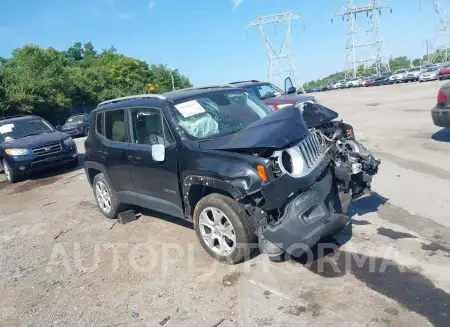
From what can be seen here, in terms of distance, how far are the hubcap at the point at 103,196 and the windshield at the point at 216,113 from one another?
2207mm

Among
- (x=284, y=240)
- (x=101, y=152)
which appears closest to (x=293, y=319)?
(x=284, y=240)

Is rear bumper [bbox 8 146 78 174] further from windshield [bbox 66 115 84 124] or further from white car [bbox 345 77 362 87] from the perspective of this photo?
white car [bbox 345 77 362 87]

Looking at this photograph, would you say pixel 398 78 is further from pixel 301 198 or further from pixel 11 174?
pixel 301 198

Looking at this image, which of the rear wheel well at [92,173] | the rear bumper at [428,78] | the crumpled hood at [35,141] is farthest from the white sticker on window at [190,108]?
the rear bumper at [428,78]

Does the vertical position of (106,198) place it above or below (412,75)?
below

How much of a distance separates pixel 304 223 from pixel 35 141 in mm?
9194

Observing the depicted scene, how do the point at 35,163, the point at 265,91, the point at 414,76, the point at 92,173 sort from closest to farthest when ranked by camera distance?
the point at 92,173
the point at 35,163
the point at 265,91
the point at 414,76

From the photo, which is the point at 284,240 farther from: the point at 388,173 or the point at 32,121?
the point at 32,121

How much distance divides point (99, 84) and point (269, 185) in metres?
46.3

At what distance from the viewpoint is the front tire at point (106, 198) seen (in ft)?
19.7

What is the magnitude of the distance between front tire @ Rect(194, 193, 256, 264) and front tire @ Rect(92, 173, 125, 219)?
211 centimetres

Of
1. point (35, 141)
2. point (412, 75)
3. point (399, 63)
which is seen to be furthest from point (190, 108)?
point (399, 63)

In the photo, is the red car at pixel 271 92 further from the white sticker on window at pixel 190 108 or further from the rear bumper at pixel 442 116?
the white sticker on window at pixel 190 108

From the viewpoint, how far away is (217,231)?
13.9 feet
